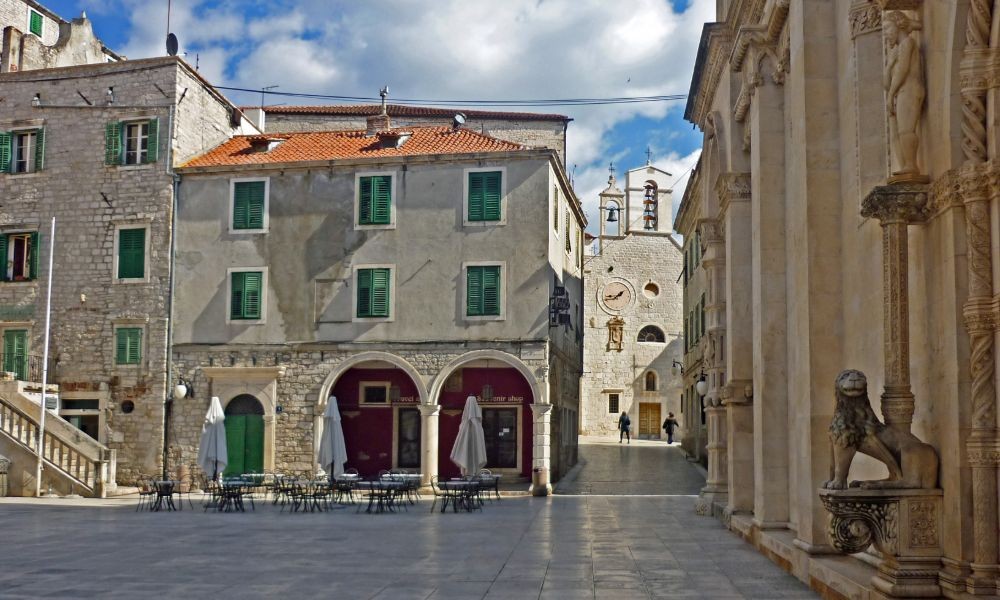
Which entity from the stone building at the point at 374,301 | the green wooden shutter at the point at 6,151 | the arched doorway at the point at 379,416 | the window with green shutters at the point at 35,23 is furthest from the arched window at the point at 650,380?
the green wooden shutter at the point at 6,151

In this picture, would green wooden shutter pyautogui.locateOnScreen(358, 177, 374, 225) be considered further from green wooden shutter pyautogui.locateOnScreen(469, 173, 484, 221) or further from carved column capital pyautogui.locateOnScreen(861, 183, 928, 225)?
carved column capital pyautogui.locateOnScreen(861, 183, 928, 225)

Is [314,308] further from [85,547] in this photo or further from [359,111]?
[359,111]

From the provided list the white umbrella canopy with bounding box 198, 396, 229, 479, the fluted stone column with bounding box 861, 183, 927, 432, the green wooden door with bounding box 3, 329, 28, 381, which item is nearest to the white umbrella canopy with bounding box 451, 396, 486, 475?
the white umbrella canopy with bounding box 198, 396, 229, 479

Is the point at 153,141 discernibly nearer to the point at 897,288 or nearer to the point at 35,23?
the point at 35,23

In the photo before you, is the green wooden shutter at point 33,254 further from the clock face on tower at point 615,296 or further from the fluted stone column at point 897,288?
the clock face on tower at point 615,296

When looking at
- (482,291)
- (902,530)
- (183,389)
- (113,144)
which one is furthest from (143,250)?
(902,530)

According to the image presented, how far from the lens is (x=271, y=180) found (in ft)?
95.1

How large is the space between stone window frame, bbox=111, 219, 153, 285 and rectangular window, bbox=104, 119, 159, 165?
177cm

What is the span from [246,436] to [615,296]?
32.9 m

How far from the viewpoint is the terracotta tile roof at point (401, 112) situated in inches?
1679

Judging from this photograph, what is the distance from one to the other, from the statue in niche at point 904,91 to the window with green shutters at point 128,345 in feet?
81.1

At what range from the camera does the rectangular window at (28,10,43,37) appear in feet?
135

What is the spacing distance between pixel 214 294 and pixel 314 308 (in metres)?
2.96

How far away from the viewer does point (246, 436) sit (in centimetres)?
2817
